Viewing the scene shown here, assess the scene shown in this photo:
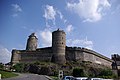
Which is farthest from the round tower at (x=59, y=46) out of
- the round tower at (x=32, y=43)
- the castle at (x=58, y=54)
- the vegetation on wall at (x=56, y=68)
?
the round tower at (x=32, y=43)

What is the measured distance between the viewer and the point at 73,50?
7800 centimetres

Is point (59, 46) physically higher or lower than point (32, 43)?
lower

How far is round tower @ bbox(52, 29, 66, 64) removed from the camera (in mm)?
75625

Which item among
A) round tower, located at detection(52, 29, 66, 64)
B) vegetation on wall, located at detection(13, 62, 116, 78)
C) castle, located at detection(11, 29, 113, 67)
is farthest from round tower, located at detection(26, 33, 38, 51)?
vegetation on wall, located at detection(13, 62, 116, 78)

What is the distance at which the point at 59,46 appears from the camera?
76938mm

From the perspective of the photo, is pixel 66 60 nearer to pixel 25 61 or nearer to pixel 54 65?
pixel 54 65

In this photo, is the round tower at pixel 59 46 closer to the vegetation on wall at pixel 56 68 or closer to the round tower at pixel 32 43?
the vegetation on wall at pixel 56 68

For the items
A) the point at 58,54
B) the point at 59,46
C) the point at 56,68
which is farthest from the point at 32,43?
the point at 56,68

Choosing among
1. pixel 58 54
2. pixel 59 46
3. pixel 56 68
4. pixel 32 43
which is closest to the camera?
pixel 56 68

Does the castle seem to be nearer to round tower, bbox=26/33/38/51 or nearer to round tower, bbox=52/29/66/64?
round tower, bbox=52/29/66/64

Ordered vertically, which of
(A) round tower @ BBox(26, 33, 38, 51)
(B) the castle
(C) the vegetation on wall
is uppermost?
(A) round tower @ BBox(26, 33, 38, 51)

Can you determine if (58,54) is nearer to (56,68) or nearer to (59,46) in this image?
(59,46)

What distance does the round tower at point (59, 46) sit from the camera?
75.6 metres

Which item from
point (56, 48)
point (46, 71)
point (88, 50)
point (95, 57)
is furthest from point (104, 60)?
point (46, 71)
